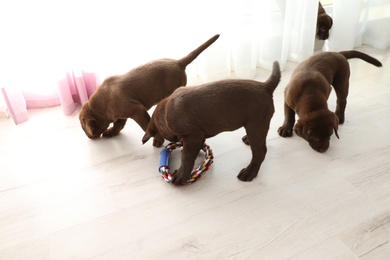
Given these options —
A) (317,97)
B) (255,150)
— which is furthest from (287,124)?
(255,150)

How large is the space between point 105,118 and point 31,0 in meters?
0.69

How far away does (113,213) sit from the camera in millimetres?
1295

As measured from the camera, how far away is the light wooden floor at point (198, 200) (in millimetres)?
1146

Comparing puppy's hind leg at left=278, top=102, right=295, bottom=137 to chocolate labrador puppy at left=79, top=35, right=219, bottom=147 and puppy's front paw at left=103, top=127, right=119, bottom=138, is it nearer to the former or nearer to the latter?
chocolate labrador puppy at left=79, top=35, right=219, bottom=147

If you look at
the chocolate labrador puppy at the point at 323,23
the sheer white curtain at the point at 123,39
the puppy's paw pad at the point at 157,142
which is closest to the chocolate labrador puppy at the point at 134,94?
the puppy's paw pad at the point at 157,142

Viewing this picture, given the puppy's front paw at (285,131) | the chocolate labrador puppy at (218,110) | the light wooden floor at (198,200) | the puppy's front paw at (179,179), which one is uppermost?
the chocolate labrador puppy at (218,110)

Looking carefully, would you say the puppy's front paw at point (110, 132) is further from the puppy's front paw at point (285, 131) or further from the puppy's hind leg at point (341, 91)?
the puppy's hind leg at point (341, 91)

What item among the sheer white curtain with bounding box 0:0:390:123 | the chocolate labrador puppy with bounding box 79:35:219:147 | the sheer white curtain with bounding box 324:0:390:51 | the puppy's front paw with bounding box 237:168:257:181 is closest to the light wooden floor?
the puppy's front paw with bounding box 237:168:257:181

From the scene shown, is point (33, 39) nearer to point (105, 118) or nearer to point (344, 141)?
point (105, 118)

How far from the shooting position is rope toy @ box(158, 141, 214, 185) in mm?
1401

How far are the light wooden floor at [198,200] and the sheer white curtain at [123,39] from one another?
0.31m

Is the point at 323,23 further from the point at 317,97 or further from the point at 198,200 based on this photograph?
the point at 198,200

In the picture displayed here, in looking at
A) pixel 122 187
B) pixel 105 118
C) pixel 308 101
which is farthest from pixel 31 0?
pixel 308 101

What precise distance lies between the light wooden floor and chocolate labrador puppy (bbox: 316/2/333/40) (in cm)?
85
